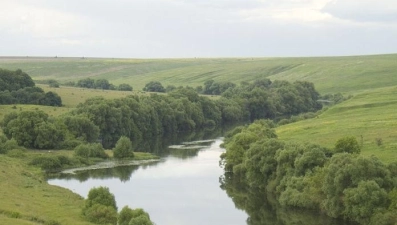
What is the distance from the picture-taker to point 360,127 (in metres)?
94.1

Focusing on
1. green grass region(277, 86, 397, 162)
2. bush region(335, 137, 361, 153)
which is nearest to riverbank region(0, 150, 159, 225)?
bush region(335, 137, 361, 153)

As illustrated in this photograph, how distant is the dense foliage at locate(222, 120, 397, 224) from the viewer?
178ft

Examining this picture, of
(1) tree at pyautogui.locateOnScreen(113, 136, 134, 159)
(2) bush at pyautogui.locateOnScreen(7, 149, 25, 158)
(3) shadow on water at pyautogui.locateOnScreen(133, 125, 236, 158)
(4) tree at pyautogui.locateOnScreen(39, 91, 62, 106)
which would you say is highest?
(4) tree at pyautogui.locateOnScreen(39, 91, 62, 106)

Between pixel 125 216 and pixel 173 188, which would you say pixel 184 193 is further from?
pixel 125 216

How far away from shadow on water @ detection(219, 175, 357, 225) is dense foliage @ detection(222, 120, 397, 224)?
79cm

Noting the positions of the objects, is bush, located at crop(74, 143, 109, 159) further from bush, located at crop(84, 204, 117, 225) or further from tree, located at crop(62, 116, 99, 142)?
bush, located at crop(84, 204, 117, 225)

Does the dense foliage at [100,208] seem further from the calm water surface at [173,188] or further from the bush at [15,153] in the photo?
the bush at [15,153]

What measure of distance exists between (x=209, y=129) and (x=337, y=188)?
84888 mm

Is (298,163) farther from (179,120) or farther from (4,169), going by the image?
(179,120)

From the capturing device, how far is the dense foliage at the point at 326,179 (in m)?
54.4

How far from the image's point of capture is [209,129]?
142m

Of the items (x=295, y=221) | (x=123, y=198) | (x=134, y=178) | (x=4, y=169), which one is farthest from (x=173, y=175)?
(x=295, y=221)

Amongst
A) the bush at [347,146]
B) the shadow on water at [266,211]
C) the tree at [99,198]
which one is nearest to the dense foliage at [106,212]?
the tree at [99,198]

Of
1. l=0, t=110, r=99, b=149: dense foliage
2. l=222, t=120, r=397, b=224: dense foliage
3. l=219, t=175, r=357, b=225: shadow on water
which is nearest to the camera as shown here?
l=222, t=120, r=397, b=224: dense foliage
